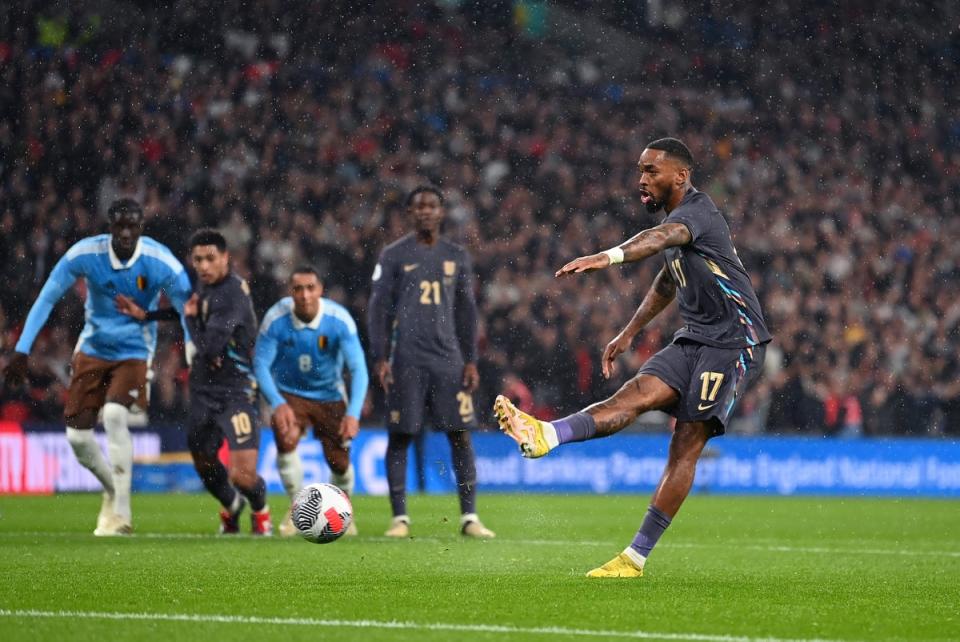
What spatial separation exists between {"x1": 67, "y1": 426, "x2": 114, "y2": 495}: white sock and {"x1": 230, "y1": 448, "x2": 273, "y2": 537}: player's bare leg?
92cm

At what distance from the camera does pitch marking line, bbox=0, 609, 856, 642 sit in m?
5.11

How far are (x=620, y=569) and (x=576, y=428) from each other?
0.82 m

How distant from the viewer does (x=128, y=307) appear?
10.0 metres

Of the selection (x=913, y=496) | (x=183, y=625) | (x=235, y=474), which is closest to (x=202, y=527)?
(x=235, y=474)

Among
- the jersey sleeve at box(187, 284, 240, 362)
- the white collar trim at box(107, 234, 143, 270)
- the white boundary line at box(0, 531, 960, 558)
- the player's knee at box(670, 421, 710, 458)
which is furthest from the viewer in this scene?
the white collar trim at box(107, 234, 143, 270)

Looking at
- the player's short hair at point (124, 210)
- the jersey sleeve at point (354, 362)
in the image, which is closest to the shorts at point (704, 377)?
the jersey sleeve at point (354, 362)

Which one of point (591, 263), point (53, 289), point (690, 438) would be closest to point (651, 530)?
point (690, 438)

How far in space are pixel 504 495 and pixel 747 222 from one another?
23.5ft

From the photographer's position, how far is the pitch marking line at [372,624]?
16.8 feet

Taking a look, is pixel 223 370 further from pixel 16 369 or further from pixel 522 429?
pixel 522 429

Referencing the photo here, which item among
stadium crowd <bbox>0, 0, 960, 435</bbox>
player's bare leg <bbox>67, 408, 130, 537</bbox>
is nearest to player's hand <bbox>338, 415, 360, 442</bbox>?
player's bare leg <bbox>67, 408, 130, 537</bbox>

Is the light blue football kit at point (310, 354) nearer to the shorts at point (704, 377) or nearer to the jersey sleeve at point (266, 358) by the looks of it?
the jersey sleeve at point (266, 358)

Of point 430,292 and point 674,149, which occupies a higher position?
point 674,149

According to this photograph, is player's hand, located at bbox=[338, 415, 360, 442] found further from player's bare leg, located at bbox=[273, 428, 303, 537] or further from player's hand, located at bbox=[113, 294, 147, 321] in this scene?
player's hand, located at bbox=[113, 294, 147, 321]
